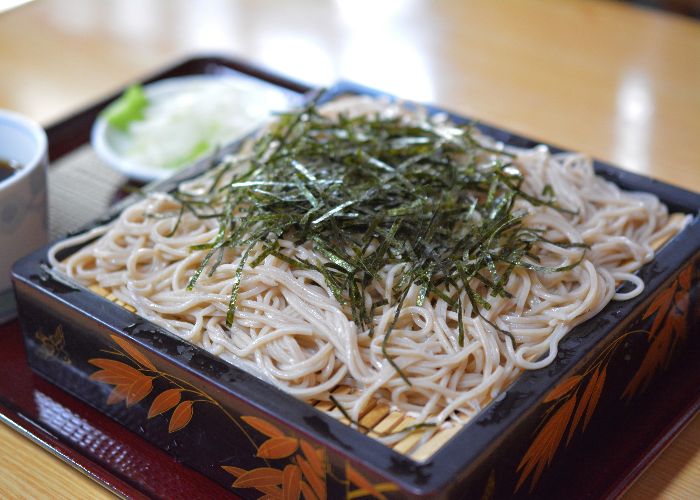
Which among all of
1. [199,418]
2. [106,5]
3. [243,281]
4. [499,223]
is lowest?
[106,5]

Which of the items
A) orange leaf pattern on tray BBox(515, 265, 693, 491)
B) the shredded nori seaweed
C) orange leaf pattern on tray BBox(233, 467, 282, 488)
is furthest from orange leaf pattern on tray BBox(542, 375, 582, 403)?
orange leaf pattern on tray BBox(233, 467, 282, 488)

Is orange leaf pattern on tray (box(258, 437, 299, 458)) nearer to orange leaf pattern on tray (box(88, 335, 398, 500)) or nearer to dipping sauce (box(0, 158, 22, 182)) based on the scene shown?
orange leaf pattern on tray (box(88, 335, 398, 500))

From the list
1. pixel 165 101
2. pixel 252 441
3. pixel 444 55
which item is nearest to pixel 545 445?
pixel 252 441

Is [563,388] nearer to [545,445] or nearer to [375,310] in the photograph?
[545,445]

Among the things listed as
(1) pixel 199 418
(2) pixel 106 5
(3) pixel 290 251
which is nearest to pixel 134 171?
(3) pixel 290 251

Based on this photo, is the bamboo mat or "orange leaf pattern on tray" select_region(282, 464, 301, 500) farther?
the bamboo mat

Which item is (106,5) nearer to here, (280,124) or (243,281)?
(280,124)
